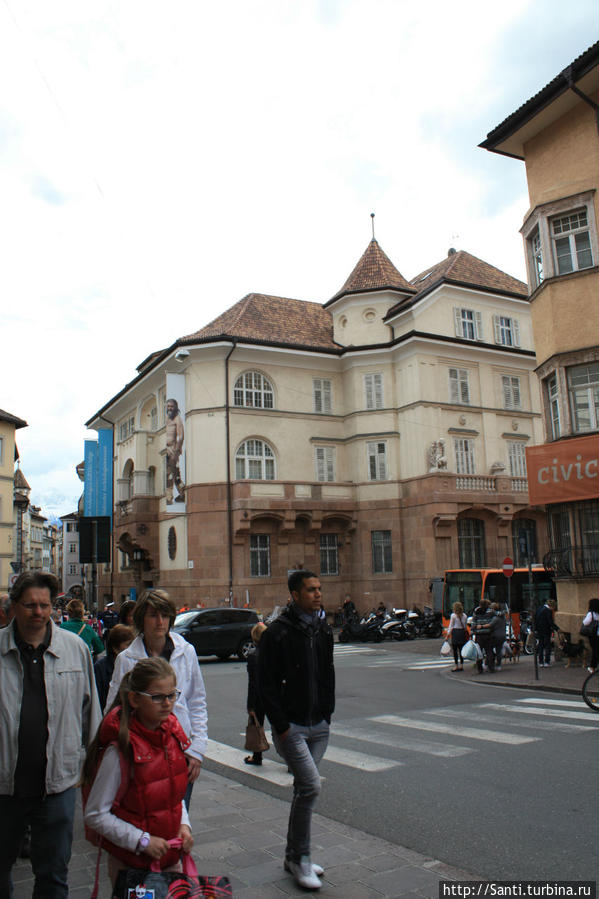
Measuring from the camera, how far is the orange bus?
28578 mm

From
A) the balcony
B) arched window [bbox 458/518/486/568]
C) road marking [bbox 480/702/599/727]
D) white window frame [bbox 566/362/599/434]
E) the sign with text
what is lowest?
road marking [bbox 480/702/599/727]

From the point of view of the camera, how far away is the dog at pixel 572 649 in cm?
1700

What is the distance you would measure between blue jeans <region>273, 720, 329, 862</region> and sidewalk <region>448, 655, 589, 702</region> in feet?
30.9

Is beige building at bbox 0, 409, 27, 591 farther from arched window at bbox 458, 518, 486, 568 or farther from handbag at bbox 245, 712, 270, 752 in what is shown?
handbag at bbox 245, 712, 270, 752

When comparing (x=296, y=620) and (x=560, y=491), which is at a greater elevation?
(x=560, y=491)

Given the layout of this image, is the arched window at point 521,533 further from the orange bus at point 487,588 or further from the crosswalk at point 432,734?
the crosswalk at point 432,734

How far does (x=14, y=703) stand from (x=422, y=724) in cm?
816

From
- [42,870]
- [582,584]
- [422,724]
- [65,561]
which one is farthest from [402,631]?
[65,561]

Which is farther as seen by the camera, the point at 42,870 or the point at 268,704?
the point at 268,704

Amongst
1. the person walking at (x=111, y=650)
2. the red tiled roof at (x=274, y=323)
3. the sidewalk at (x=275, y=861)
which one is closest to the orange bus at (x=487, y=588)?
the red tiled roof at (x=274, y=323)

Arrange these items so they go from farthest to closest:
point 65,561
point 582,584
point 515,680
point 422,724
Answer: point 65,561
point 582,584
point 515,680
point 422,724

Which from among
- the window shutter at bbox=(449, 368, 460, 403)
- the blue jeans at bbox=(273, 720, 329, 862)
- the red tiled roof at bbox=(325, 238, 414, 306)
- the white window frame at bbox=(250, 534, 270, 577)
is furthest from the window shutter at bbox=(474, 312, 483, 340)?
the blue jeans at bbox=(273, 720, 329, 862)

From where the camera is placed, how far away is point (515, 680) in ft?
51.3

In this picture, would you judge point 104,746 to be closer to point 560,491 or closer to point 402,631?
point 560,491
